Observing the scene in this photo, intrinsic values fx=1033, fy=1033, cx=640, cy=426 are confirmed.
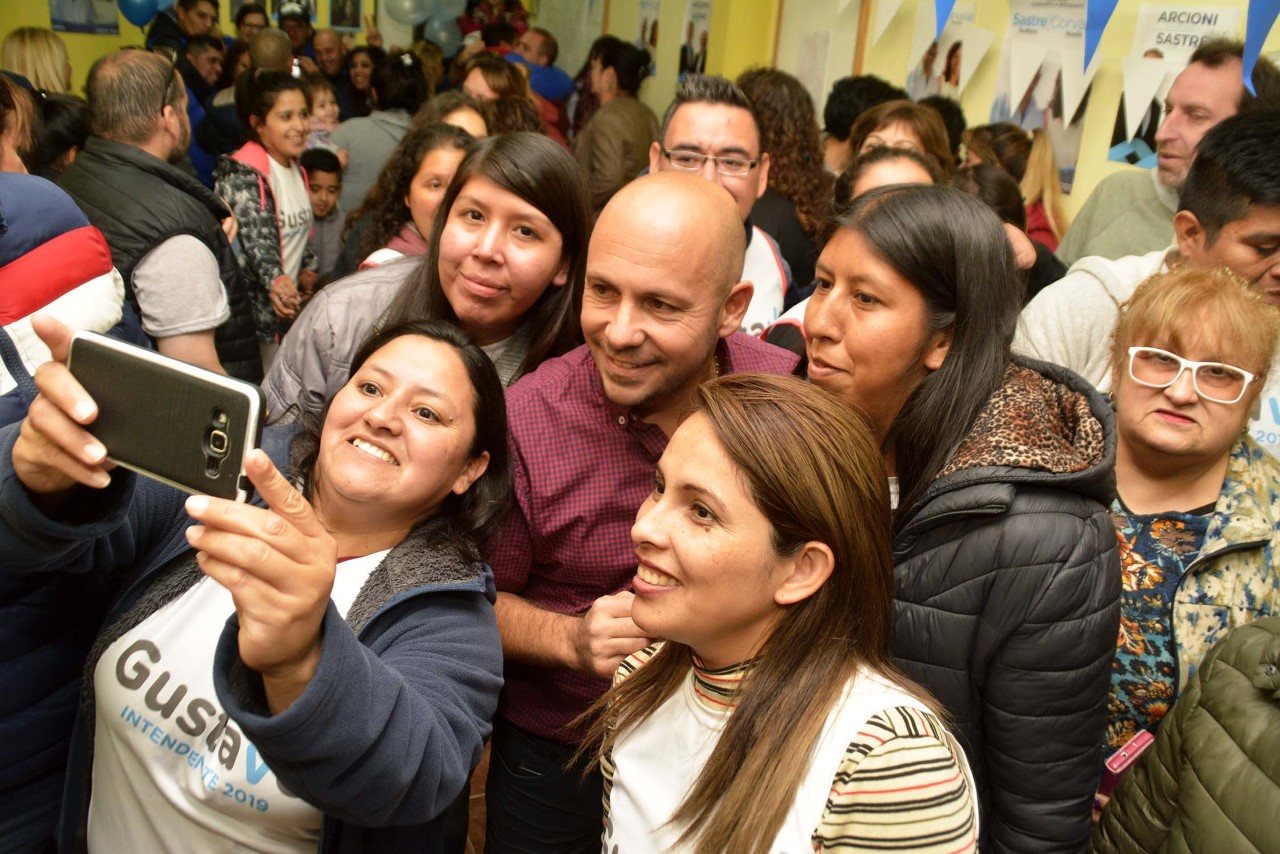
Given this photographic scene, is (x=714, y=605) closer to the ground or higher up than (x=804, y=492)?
closer to the ground

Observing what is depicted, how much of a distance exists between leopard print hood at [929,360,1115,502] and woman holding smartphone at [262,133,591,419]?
0.97 metres

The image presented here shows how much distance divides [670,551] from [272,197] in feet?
11.4

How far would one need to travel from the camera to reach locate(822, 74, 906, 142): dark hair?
4.42 metres

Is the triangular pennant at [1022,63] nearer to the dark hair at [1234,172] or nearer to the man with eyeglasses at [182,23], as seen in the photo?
the dark hair at [1234,172]

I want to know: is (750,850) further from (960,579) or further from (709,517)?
(960,579)

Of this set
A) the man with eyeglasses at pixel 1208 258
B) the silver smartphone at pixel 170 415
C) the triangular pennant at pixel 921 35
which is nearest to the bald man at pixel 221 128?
the triangular pennant at pixel 921 35

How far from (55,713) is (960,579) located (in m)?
1.36

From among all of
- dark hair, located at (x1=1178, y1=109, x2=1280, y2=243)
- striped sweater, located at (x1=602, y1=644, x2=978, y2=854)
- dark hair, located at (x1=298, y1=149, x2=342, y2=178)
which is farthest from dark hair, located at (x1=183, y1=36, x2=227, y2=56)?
striped sweater, located at (x1=602, y1=644, x2=978, y2=854)

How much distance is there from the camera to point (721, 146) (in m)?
2.90

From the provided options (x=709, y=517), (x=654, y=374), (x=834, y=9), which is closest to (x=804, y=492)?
(x=709, y=517)

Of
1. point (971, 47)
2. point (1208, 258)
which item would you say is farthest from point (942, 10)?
point (1208, 258)

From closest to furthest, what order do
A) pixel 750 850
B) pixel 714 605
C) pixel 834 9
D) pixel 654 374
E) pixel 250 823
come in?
pixel 750 850
pixel 714 605
pixel 250 823
pixel 654 374
pixel 834 9

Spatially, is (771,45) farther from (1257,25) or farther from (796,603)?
(796,603)

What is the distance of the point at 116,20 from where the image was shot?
858 cm
